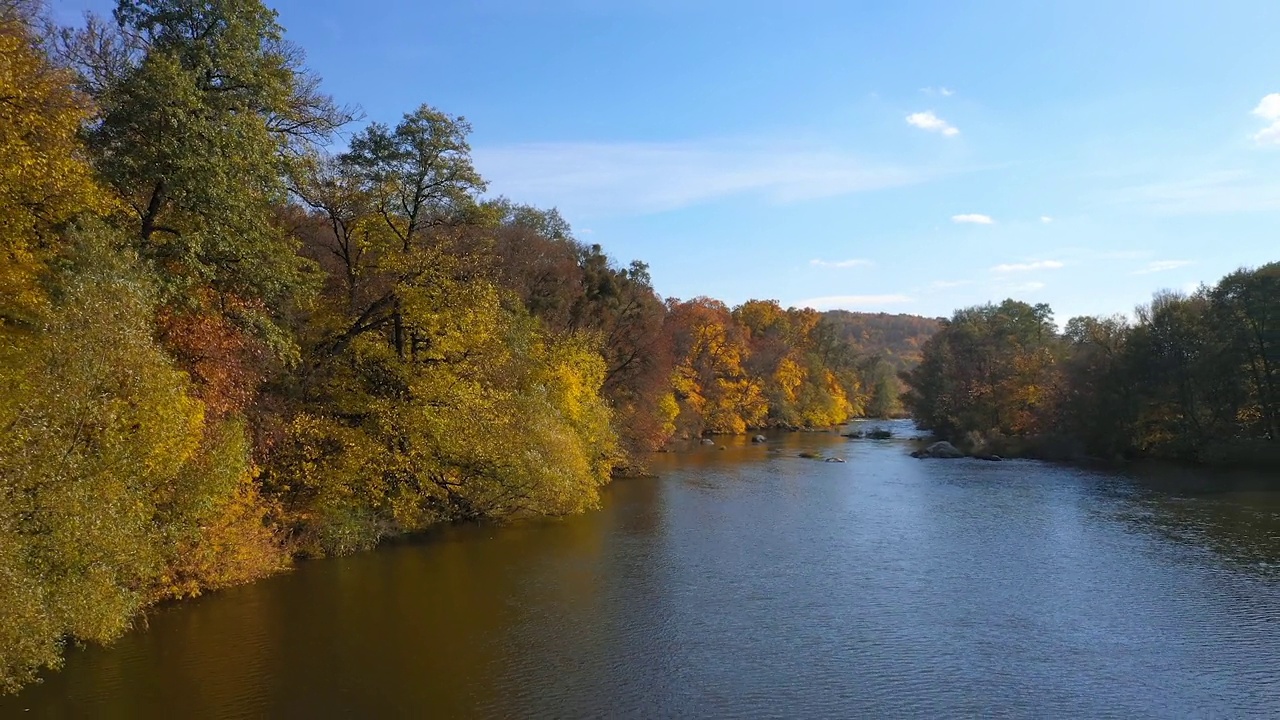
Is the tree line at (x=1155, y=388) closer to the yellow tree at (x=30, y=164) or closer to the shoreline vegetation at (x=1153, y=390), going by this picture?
the shoreline vegetation at (x=1153, y=390)

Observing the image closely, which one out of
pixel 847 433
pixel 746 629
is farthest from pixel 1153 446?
pixel 746 629

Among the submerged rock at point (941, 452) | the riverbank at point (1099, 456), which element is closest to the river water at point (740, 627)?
the riverbank at point (1099, 456)

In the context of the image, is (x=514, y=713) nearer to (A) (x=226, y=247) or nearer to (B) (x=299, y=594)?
(B) (x=299, y=594)

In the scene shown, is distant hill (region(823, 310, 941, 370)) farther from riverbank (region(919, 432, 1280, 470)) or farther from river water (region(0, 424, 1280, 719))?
river water (region(0, 424, 1280, 719))

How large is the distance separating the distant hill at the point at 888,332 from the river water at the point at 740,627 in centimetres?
11996

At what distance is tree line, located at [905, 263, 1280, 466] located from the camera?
41375 mm

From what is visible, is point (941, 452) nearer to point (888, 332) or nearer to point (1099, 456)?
point (1099, 456)

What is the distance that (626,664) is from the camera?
1374 centimetres

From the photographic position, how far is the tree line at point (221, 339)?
40.6ft

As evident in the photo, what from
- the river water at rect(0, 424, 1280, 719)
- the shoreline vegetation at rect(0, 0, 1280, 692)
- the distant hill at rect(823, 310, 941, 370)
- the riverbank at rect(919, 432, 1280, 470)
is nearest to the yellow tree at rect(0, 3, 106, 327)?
the shoreline vegetation at rect(0, 0, 1280, 692)

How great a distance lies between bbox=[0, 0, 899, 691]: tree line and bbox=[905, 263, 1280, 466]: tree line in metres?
34.7

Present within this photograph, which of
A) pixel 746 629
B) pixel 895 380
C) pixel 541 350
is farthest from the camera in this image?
pixel 895 380

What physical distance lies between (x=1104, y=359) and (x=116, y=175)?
5340 cm

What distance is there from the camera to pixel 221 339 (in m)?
17.5
